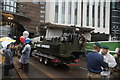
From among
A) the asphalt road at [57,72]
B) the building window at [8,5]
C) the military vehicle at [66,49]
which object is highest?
the building window at [8,5]

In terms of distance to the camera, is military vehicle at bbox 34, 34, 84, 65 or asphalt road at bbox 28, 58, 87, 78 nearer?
asphalt road at bbox 28, 58, 87, 78

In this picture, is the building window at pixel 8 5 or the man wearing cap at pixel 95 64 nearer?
the man wearing cap at pixel 95 64

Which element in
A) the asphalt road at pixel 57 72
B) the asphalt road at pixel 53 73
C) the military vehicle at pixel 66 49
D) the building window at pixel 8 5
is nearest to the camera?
the asphalt road at pixel 53 73

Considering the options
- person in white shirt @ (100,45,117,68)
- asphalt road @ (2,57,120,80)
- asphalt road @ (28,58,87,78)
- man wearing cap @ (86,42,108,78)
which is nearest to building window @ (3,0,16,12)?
asphalt road @ (28,58,87,78)

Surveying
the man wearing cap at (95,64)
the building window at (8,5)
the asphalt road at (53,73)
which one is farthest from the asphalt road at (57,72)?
the building window at (8,5)

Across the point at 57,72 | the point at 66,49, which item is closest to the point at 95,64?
the point at 66,49

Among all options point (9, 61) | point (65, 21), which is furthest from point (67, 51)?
point (65, 21)

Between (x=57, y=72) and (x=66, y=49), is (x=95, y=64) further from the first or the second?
(x=57, y=72)

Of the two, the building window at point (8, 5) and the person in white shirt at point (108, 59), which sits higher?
the building window at point (8, 5)

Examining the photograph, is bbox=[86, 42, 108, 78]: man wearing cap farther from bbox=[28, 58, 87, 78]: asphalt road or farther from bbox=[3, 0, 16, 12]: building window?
bbox=[3, 0, 16, 12]: building window

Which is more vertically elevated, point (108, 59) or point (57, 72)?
point (108, 59)

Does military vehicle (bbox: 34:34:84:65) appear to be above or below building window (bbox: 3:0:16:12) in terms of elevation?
below

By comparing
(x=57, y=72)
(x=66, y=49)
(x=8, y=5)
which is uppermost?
(x=8, y=5)

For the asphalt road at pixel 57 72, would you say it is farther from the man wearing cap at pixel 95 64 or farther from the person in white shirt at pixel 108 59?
the man wearing cap at pixel 95 64
